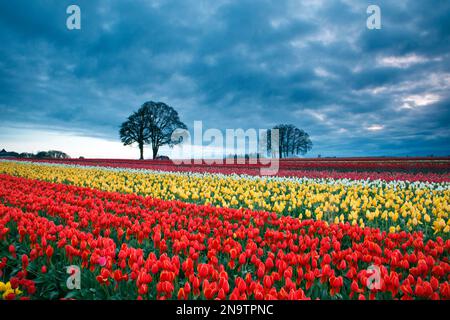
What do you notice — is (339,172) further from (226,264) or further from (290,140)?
(290,140)

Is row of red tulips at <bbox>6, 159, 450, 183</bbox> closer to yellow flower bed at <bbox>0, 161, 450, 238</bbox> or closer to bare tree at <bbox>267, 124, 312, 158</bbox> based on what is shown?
yellow flower bed at <bbox>0, 161, 450, 238</bbox>

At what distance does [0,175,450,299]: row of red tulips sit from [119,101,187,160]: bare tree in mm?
46996

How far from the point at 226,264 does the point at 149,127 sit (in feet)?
165

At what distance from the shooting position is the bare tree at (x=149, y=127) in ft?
169

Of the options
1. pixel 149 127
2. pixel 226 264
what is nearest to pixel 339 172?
pixel 226 264

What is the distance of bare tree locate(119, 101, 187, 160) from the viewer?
51.7m

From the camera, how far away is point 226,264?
3850 mm

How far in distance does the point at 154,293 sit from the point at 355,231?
10.6 ft

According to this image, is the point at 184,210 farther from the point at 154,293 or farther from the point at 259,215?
the point at 154,293

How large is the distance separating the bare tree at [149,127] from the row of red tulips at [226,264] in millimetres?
46996

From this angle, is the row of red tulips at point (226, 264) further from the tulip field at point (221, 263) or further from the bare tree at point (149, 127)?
the bare tree at point (149, 127)

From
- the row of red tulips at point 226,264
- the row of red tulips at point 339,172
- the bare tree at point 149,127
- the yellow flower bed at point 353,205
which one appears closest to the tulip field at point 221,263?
the row of red tulips at point 226,264

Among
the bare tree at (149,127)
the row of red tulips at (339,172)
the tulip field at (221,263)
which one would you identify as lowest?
the tulip field at (221,263)
